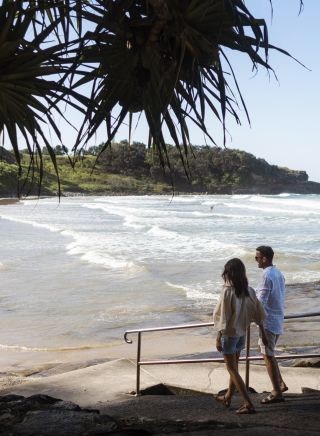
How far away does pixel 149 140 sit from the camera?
3.50m

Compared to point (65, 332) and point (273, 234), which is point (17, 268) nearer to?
point (65, 332)

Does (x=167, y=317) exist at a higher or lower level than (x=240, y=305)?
lower

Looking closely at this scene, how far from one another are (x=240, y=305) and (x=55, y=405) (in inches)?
55.4

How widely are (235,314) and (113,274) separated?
15748 millimetres

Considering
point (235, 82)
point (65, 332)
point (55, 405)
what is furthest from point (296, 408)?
point (65, 332)

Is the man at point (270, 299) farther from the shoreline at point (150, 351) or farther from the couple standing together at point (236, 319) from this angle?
the shoreline at point (150, 351)

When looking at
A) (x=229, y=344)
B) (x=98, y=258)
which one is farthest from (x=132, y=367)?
(x=98, y=258)

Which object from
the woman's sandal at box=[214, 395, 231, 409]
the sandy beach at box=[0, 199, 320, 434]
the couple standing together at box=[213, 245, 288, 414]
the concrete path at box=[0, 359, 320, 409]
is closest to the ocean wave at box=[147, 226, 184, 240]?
the sandy beach at box=[0, 199, 320, 434]

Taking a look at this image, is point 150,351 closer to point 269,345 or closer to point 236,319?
point 269,345

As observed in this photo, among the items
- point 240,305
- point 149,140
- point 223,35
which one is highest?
point 223,35

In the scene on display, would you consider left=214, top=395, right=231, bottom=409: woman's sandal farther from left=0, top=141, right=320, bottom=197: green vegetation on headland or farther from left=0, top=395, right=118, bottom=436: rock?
left=0, top=141, right=320, bottom=197: green vegetation on headland

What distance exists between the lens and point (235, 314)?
4.14 metres

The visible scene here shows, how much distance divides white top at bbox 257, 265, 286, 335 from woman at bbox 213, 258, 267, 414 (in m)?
0.36

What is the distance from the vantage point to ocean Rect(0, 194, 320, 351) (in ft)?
41.4
